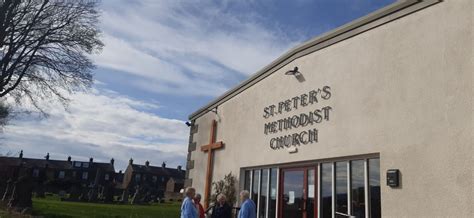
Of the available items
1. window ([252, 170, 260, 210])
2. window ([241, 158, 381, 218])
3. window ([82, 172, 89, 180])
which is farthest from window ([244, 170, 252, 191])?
window ([82, 172, 89, 180])

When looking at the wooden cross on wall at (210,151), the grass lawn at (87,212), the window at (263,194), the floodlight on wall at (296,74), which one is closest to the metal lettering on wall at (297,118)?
the floodlight on wall at (296,74)

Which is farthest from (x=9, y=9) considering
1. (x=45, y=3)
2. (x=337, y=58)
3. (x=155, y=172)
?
(x=155, y=172)

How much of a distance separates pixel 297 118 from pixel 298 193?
1.81 meters

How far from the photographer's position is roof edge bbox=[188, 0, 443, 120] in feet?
26.4

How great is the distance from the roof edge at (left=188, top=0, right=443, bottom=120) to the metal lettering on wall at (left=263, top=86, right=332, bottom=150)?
1.08 m

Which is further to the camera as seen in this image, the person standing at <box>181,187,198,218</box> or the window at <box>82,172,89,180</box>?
the window at <box>82,172,89,180</box>

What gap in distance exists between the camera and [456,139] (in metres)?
6.76

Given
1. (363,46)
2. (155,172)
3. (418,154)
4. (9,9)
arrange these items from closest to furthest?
(418,154) → (363,46) → (9,9) → (155,172)

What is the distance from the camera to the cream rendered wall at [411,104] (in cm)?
679

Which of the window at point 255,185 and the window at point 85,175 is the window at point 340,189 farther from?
the window at point 85,175

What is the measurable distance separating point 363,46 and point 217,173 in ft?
23.1

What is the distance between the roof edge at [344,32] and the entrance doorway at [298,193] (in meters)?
2.87

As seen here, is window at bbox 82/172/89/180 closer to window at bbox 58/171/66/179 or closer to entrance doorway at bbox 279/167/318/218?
window at bbox 58/171/66/179

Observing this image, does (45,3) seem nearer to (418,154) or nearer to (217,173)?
(217,173)
